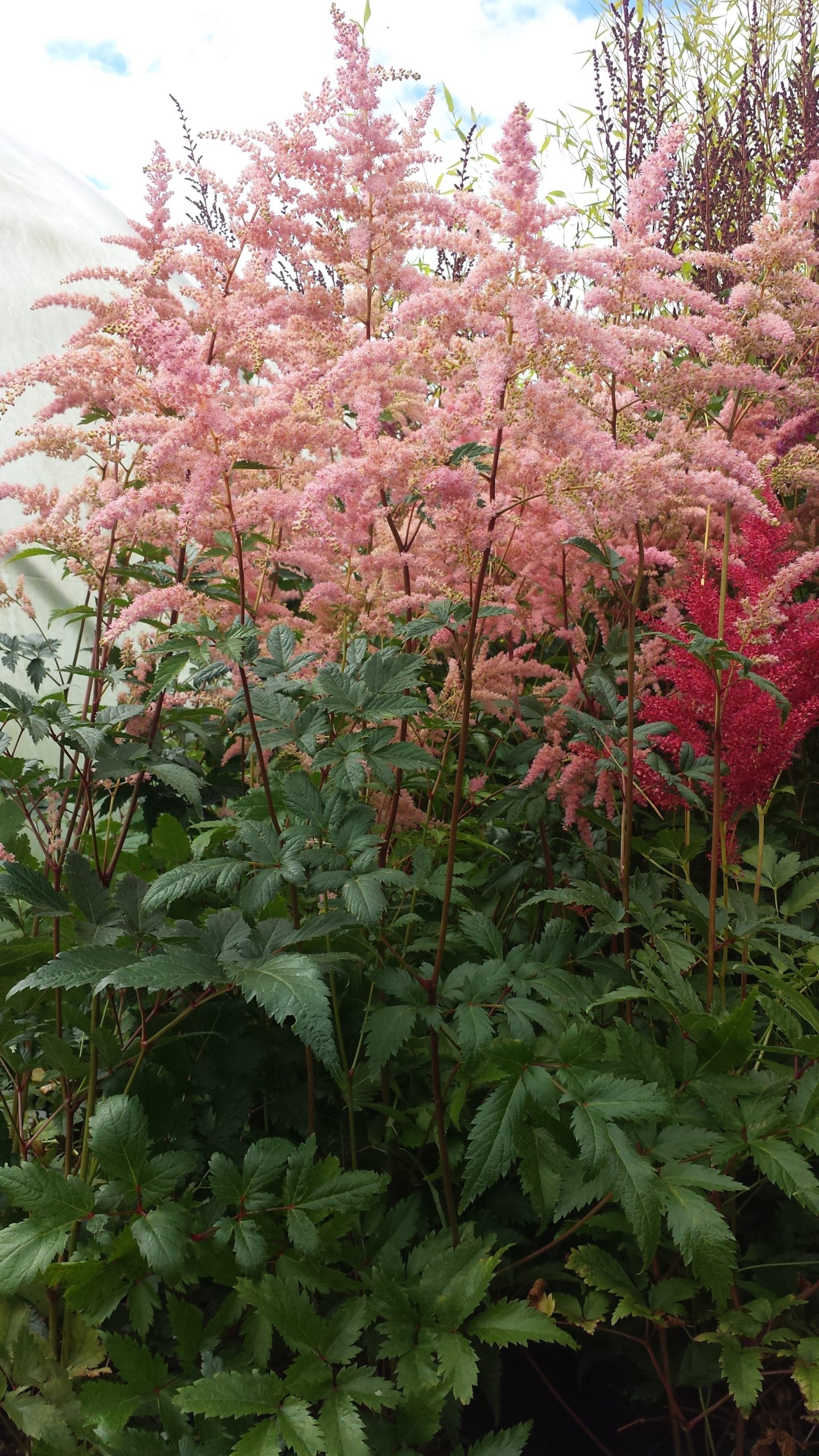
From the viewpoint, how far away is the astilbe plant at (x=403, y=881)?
1.29 metres

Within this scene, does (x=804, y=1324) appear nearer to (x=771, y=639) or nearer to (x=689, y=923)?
(x=689, y=923)

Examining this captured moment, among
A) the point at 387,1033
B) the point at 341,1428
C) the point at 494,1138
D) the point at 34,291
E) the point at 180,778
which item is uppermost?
the point at 34,291

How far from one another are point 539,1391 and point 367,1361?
363 mm

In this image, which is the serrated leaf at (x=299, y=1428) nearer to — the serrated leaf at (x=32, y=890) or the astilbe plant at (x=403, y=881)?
the astilbe plant at (x=403, y=881)

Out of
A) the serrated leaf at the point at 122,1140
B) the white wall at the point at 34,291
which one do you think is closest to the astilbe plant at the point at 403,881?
the serrated leaf at the point at 122,1140

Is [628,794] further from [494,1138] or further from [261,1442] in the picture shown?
[261,1442]

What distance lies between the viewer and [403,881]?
135cm

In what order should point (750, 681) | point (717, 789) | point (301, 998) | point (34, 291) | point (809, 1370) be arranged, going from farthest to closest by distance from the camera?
point (34, 291) → point (750, 681) → point (717, 789) → point (809, 1370) → point (301, 998)

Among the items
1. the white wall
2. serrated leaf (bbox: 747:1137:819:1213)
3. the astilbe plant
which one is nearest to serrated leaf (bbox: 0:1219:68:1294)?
the astilbe plant

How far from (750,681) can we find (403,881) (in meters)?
0.70

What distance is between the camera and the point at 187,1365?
1.33 metres

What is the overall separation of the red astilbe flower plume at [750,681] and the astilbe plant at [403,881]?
10 millimetres

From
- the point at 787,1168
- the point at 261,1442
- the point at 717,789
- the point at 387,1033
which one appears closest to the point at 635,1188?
the point at 787,1168

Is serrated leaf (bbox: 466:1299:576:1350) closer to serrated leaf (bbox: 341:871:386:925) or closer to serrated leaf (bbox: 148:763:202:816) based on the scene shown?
serrated leaf (bbox: 341:871:386:925)
